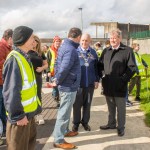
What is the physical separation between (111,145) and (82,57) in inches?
69.1

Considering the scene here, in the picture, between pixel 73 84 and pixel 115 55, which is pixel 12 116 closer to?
pixel 73 84

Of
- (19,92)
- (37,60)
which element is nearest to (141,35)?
(37,60)

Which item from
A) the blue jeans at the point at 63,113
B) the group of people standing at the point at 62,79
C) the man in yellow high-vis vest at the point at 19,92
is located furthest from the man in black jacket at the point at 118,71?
the man in yellow high-vis vest at the point at 19,92

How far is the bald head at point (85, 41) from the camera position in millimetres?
5977

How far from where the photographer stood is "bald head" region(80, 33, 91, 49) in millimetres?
5977

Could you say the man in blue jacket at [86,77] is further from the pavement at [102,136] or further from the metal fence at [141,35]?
the metal fence at [141,35]

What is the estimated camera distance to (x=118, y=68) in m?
5.82

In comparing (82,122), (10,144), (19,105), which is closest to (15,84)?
(19,105)

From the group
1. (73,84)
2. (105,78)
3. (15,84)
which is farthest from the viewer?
(105,78)

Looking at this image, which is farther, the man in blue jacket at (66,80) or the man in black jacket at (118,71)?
the man in black jacket at (118,71)

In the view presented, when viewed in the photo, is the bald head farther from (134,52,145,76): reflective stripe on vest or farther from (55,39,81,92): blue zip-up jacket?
(134,52,145,76): reflective stripe on vest

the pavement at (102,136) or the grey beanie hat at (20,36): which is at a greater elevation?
the grey beanie hat at (20,36)

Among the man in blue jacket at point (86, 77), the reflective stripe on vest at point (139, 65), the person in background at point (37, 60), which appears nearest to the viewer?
the person in background at point (37, 60)

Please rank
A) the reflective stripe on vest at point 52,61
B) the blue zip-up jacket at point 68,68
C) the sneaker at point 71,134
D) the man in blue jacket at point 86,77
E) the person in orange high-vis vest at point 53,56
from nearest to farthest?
the blue zip-up jacket at point 68,68 < the sneaker at point 71,134 < the man in blue jacket at point 86,77 < the person in orange high-vis vest at point 53,56 < the reflective stripe on vest at point 52,61
